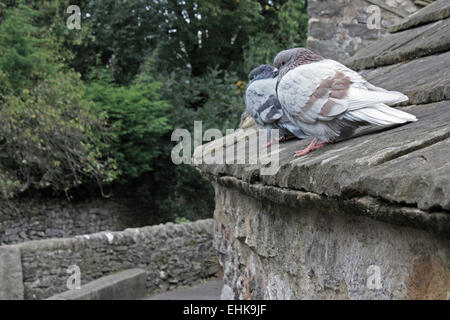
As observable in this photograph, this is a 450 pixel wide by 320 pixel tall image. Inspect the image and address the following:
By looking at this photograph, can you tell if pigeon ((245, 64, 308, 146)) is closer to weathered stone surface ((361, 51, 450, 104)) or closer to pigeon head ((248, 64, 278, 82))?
pigeon head ((248, 64, 278, 82))

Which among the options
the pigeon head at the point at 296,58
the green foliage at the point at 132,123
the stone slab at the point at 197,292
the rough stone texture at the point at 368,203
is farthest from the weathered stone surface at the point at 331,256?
the green foliage at the point at 132,123

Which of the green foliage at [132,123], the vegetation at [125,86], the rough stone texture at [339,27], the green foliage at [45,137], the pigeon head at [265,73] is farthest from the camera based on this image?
the green foliage at [132,123]

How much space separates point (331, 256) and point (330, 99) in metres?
0.53

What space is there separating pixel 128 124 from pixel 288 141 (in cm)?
1032

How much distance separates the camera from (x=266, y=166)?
6.15 ft

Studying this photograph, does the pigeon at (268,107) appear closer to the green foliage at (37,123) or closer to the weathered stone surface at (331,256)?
the weathered stone surface at (331,256)

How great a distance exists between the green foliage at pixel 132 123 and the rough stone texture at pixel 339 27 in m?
7.41

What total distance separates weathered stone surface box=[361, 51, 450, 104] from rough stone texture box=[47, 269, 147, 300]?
5559 millimetres

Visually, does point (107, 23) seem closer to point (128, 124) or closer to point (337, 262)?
point (128, 124)

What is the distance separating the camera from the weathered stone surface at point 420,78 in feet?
5.97

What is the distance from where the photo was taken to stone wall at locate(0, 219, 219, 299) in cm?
779

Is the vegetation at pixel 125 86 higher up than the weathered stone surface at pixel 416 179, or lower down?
higher up

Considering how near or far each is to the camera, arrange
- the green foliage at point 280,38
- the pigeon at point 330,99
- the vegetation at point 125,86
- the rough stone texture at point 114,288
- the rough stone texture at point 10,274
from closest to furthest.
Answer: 1. the pigeon at point 330,99
2. the rough stone texture at point 114,288
3. the rough stone texture at point 10,274
4. the vegetation at point 125,86
5. the green foliage at point 280,38

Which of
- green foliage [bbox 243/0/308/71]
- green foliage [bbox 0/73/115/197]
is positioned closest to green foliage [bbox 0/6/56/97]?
green foliage [bbox 0/73/115/197]
